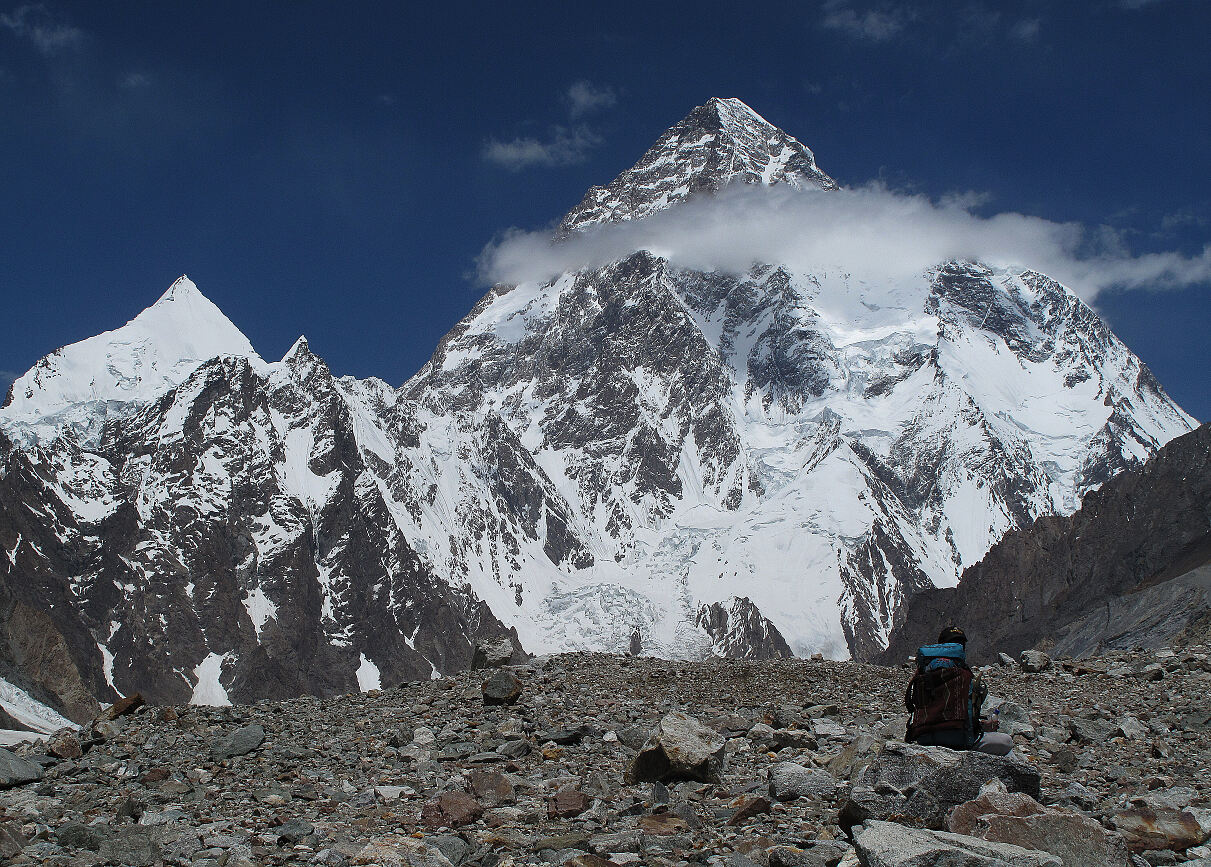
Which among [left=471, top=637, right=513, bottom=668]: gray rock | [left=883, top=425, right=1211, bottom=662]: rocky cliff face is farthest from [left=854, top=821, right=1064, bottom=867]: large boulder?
[left=883, top=425, right=1211, bottom=662]: rocky cliff face

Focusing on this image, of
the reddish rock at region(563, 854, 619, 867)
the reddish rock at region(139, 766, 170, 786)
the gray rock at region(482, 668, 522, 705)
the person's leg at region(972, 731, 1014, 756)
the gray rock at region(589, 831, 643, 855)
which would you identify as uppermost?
the gray rock at region(482, 668, 522, 705)

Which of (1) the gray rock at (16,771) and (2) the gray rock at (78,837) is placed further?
(1) the gray rock at (16,771)

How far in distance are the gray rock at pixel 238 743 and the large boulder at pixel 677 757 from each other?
21.9 ft

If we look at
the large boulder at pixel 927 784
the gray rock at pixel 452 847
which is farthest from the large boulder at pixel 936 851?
the gray rock at pixel 452 847

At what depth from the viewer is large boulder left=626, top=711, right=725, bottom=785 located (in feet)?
43.0

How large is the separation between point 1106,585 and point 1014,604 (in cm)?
2835

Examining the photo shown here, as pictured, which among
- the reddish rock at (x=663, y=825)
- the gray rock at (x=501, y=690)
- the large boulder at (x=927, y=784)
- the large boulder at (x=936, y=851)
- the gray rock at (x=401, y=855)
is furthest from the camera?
the gray rock at (x=501, y=690)

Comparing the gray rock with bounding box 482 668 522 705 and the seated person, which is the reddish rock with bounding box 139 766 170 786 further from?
the seated person

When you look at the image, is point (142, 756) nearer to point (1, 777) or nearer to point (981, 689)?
point (1, 777)

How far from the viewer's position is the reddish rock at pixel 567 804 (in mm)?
12031

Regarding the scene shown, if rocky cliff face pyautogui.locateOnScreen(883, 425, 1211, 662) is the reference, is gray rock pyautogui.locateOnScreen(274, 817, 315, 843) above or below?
below

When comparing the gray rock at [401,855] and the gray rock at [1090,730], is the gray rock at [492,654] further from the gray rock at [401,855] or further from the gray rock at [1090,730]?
the gray rock at [401,855]

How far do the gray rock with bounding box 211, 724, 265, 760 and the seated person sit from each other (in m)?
10.5

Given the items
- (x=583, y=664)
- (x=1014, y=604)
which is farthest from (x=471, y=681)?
(x=1014, y=604)
